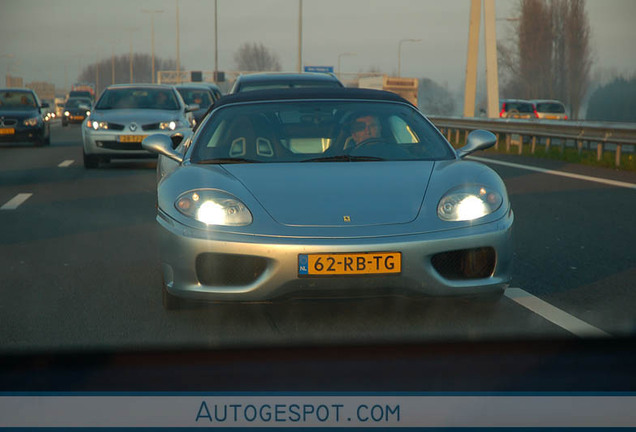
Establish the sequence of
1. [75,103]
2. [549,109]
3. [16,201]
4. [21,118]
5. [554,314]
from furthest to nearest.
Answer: [75,103] → [549,109] → [21,118] → [16,201] → [554,314]

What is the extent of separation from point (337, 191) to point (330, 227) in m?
0.36

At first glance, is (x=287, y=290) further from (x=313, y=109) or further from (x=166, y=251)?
(x=313, y=109)

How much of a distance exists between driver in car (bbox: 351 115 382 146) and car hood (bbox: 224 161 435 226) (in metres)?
0.55

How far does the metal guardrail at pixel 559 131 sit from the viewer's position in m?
16.8

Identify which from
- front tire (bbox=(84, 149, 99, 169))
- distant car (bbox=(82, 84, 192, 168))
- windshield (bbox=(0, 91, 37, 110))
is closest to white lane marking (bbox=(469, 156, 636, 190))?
distant car (bbox=(82, 84, 192, 168))

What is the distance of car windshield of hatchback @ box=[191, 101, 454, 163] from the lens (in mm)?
5934

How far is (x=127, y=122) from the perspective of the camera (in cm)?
1697

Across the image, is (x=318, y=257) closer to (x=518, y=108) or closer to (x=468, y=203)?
(x=468, y=203)

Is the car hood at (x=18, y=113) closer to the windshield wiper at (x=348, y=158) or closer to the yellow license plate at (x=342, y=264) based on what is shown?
the windshield wiper at (x=348, y=158)

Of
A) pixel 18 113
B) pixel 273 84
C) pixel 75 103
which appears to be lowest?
pixel 75 103

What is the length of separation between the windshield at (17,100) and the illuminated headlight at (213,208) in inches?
848

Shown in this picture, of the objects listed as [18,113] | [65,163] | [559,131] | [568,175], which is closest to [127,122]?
[65,163]

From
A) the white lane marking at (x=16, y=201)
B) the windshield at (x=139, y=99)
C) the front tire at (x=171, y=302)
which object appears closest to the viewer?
the front tire at (x=171, y=302)

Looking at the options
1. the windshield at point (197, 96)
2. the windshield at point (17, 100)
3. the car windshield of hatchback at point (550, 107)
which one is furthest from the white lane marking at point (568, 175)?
the car windshield of hatchback at point (550, 107)
